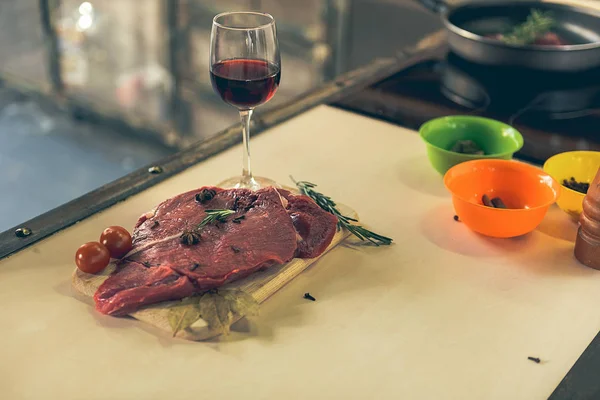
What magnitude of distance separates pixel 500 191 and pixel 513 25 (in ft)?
2.95

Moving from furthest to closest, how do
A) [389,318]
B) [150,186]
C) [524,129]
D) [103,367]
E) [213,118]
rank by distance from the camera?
[213,118], [524,129], [150,186], [389,318], [103,367]

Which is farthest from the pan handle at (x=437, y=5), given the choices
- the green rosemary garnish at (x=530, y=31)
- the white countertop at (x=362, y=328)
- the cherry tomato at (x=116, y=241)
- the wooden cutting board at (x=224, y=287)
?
the cherry tomato at (x=116, y=241)

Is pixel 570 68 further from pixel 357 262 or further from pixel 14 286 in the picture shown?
pixel 14 286

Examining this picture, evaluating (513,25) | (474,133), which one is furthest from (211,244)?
(513,25)

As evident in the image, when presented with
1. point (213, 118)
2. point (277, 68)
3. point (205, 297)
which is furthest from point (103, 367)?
point (213, 118)

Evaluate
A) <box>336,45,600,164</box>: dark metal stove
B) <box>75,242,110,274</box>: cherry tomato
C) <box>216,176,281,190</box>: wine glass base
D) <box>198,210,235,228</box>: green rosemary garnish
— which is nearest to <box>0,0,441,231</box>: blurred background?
<box>336,45,600,164</box>: dark metal stove

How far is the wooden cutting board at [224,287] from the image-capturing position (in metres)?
1.07

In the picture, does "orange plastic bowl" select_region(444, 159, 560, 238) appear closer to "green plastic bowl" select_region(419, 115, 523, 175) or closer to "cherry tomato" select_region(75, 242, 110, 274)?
"green plastic bowl" select_region(419, 115, 523, 175)

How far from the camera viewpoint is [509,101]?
1.87m

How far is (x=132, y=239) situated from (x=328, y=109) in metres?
0.80

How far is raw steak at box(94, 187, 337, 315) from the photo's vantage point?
110 cm

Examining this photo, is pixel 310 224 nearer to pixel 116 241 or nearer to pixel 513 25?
pixel 116 241

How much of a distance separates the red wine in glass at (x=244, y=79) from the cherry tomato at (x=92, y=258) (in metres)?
0.36

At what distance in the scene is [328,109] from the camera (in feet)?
6.15
